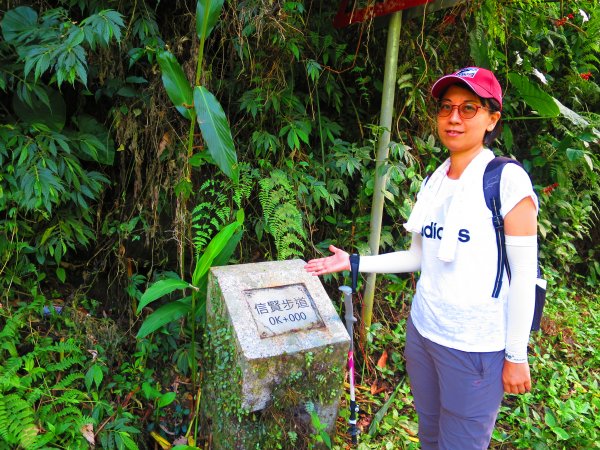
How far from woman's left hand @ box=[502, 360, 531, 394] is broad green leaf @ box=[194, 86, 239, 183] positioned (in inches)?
58.1

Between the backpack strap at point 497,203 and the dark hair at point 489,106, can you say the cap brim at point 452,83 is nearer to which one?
the dark hair at point 489,106

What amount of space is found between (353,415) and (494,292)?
1.18 m

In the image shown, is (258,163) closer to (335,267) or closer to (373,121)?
(373,121)

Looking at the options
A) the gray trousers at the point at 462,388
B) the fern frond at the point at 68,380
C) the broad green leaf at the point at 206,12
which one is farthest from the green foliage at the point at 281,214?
the fern frond at the point at 68,380

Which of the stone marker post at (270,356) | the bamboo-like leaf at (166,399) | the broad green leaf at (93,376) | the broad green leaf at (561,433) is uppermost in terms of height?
the stone marker post at (270,356)

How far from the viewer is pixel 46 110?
2535 millimetres

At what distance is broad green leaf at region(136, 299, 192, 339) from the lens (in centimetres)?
213

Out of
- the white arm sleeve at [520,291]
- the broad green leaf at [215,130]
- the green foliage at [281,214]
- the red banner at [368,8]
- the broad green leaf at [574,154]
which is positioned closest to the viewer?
the white arm sleeve at [520,291]

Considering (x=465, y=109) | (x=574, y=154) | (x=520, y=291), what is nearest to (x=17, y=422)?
(x=520, y=291)

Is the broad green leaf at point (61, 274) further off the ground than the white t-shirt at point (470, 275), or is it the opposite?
the white t-shirt at point (470, 275)

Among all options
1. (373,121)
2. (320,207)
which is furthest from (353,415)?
(373,121)

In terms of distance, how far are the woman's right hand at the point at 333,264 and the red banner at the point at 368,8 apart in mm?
1435

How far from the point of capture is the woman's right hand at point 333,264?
1.96 m

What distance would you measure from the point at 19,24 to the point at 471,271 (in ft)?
8.60
